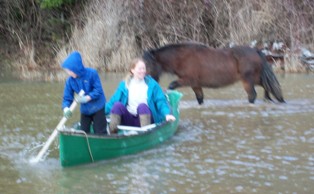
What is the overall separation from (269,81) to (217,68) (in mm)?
1071

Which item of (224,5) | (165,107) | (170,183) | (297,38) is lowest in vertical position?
(170,183)

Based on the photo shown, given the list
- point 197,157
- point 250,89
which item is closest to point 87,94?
point 197,157

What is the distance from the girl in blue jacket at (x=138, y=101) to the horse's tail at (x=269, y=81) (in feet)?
12.6

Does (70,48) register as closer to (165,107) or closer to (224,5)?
(224,5)

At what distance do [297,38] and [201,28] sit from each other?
3275 mm

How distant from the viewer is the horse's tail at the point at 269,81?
11750 millimetres

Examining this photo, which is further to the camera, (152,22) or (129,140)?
(152,22)

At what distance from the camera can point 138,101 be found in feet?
27.6

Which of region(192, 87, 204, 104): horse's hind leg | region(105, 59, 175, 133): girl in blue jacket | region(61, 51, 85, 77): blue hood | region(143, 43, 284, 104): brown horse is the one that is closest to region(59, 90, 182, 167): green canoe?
region(105, 59, 175, 133): girl in blue jacket

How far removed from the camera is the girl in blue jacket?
8266 mm

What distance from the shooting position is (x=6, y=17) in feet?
74.3

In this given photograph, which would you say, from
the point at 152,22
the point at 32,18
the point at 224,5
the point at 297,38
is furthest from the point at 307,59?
the point at 32,18

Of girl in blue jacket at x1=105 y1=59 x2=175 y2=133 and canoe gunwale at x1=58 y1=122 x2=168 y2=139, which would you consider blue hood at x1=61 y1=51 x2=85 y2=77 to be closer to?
canoe gunwale at x1=58 y1=122 x2=168 y2=139

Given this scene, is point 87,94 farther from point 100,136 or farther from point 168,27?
point 168,27
